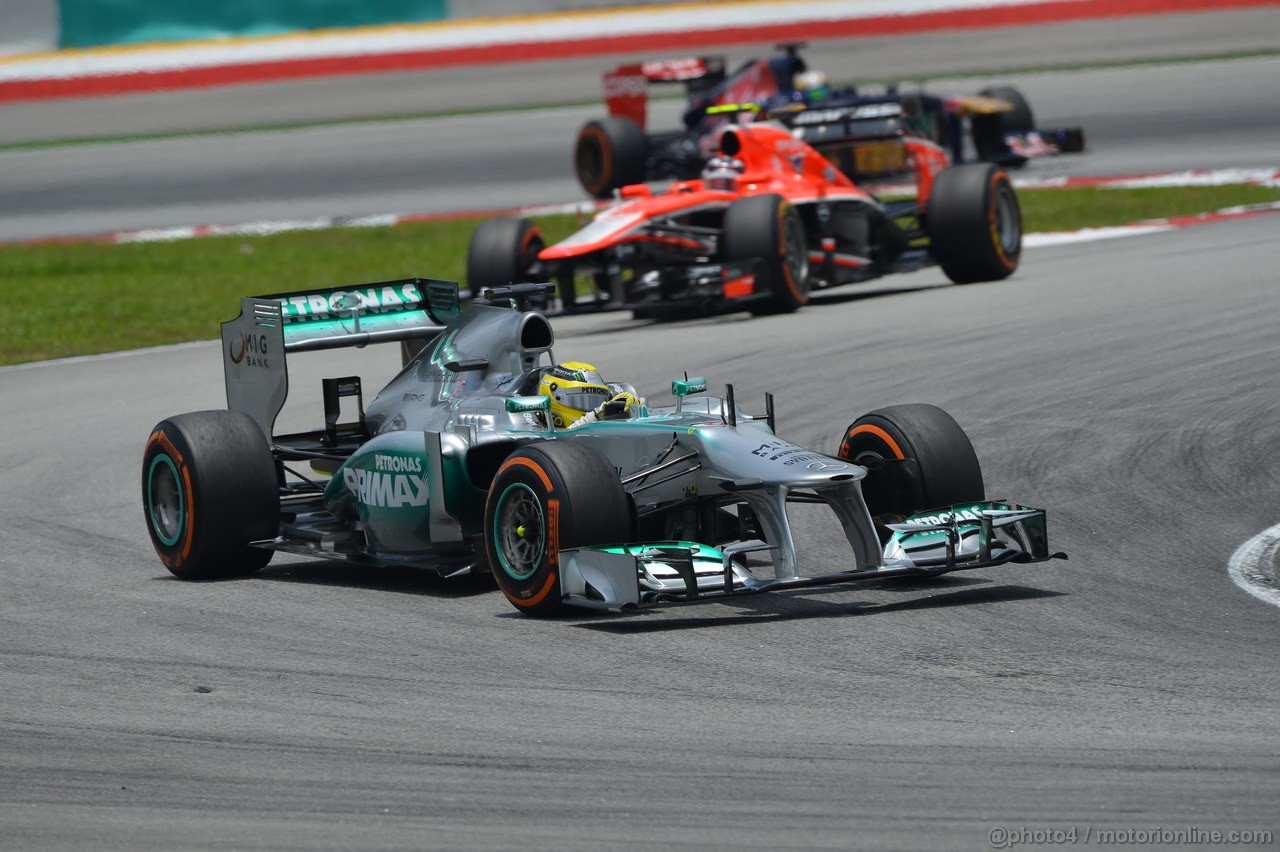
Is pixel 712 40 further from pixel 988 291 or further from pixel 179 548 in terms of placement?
pixel 179 548

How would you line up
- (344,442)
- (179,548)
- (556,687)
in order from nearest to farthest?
1. (556,687)
2. (179,548)
3. (344,442)

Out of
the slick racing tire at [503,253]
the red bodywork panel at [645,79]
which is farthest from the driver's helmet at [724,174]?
the red bodywork panel at [645,79]

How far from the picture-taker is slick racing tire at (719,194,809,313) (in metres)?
16.9

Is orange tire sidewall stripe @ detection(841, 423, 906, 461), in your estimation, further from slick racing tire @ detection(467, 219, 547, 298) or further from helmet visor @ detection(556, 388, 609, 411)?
slick racing tire @ detection(467, 219, 547, 298)

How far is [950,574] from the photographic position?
851cm

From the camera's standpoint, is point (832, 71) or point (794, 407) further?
point (832, 71)

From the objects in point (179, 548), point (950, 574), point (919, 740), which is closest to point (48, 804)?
point (919, 740)

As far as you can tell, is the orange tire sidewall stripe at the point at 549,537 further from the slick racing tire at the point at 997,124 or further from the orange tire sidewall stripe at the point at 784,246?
the slick racing tire at the point at 997,124

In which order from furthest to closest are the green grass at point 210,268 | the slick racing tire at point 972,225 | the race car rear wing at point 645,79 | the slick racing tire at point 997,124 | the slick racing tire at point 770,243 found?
the slick racing tire at point 997,124 → the race car rear wing at point 645,79 → the green grass at point 210,268 → the slick racing tire at point 972,225 → the slick racing tire at point 770,243

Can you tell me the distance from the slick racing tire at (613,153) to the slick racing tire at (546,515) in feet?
53.9

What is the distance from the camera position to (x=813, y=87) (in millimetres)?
21891

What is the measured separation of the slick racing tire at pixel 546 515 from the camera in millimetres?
7566

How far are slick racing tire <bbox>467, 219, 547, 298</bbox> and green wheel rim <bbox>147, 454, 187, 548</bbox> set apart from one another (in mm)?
8667

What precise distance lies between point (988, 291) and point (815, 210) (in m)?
1.79
